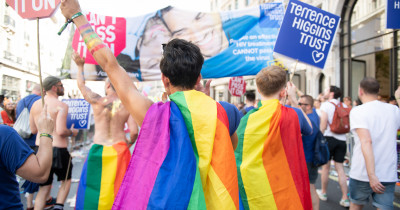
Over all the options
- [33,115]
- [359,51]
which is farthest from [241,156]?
[359,51]

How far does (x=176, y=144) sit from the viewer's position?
135 centimetres

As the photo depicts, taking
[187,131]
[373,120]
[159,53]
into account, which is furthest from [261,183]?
[159,53]

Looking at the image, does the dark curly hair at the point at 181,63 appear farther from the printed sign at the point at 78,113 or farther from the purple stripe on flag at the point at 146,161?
the printed sign at the point at 78,113

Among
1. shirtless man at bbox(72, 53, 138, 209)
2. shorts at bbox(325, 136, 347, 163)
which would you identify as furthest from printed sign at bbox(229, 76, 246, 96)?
shirtless man at bbox(72, 53, 138, 209)

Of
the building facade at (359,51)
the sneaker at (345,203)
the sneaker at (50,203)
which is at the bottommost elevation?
the sneaker at (50,203)

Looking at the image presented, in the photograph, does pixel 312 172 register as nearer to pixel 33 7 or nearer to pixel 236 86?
pixel 33 7

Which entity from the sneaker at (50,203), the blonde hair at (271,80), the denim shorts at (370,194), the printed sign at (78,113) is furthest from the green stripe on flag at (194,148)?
the printed sign at (78,113)

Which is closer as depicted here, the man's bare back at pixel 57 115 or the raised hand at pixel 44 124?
the raised hand at pixel 44 124

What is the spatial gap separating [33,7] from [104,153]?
201cm

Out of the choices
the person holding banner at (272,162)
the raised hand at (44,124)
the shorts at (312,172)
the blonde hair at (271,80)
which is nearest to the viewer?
the raised hand at (44,124)

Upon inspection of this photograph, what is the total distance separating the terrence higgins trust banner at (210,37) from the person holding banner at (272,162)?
262 centimetres

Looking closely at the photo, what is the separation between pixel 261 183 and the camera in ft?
7.64

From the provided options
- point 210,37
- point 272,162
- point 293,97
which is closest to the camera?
point 272,162

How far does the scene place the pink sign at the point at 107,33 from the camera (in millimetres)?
4605
